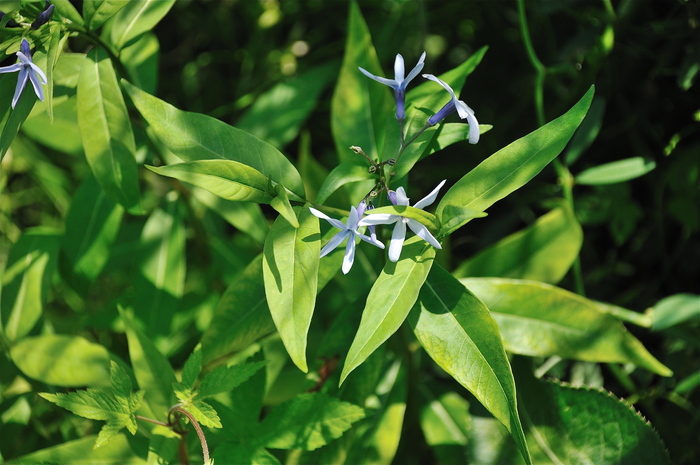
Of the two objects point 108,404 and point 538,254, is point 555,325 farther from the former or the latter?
point 108,404

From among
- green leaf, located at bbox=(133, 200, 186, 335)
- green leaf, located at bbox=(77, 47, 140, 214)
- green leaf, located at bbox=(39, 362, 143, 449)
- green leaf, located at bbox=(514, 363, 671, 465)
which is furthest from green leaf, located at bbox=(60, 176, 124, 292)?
green leaf, located at bbox=(514, 363, 671, 465)

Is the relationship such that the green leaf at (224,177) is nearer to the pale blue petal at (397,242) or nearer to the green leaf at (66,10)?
the pale blue petal at (397,242)

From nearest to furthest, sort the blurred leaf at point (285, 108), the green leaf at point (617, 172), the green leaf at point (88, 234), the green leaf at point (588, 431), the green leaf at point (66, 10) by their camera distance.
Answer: the green leaf at point (66, 10) < the green leaf at point (588, 431) < the green leaf at point (617, 172) < the green leaf at point (88, 234) < the blurred leaf at point (285, 108)

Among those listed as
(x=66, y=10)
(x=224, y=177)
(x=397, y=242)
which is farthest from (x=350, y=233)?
(x=66, y=10)

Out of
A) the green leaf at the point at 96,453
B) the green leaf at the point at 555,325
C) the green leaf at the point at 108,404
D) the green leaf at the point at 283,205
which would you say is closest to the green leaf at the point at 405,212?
the green leaf at the point at 283,205

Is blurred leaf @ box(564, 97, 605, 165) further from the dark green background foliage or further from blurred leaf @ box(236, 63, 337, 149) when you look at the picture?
blurred leaf @ box(236, 63, 337, 149)

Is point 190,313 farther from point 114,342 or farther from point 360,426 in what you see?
point 360,426
